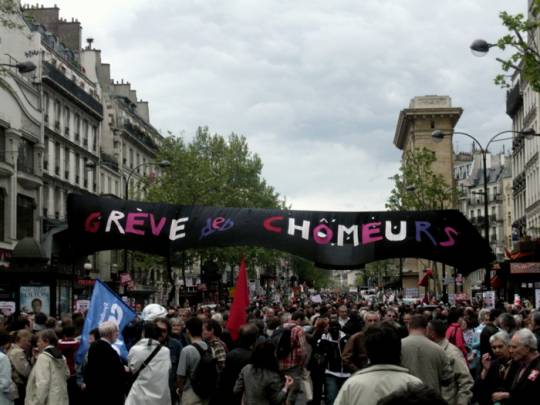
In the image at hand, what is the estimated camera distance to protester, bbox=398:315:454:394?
923cm

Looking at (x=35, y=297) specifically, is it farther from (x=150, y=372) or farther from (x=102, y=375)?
(x=150, y=372)

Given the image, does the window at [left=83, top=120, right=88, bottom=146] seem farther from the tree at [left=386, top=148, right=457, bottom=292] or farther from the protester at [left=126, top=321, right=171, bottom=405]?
the protester at [left=126, top=321, right=171, bottom=405]

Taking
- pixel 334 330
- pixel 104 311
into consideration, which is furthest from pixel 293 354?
pixel 334 330

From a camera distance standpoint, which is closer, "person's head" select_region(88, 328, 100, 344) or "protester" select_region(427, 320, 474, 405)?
"protester" select_region(427, 320, 474, 405)

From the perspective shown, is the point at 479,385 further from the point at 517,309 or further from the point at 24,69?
the point at 24,69

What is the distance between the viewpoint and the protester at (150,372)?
10.4 m

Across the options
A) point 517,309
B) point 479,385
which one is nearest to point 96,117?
point 517,309

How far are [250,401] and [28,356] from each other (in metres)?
3.71

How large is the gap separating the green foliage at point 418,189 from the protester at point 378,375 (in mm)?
51366

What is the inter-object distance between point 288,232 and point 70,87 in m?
49.8

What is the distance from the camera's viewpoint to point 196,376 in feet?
34.1

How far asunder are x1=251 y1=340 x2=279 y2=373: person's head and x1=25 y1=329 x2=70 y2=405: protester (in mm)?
2585

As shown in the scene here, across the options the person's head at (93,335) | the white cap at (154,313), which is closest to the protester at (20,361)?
the person's head at (93,335)

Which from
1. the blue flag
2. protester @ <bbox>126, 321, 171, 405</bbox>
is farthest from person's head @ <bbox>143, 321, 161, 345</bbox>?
the blue flag
